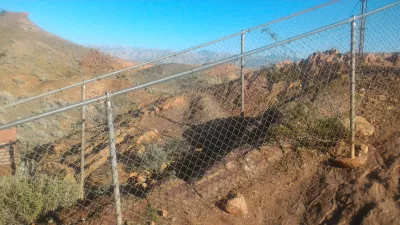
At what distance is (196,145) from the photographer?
16.9ft

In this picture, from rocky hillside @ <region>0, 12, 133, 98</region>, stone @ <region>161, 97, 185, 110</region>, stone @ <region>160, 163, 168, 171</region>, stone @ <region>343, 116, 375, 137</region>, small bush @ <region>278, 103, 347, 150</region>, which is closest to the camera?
small bush @ <region>278, 103, 347, 150</region>

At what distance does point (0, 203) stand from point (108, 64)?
63.1 ft

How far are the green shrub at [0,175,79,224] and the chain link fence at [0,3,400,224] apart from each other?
0.01m

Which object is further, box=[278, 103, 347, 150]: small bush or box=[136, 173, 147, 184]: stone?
box=[136, 173, 147, 184]: stone

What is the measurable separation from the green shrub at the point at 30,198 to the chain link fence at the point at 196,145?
0.04 ft

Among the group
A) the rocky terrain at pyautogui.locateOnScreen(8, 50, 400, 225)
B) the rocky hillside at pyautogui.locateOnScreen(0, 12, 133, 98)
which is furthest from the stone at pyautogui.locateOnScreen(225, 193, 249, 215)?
the rocky hillside at pyautogui.locateOnScreen(0, 12, 133, 98)

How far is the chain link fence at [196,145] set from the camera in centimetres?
354

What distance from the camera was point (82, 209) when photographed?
3666 millimetres

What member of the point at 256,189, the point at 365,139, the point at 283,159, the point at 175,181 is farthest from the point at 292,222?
the point at 365,139

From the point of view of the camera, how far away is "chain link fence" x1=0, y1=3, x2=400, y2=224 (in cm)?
354

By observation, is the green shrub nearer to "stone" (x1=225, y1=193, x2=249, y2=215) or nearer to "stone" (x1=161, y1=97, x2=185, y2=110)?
"stone" (x1=225, y1=193, x2=249, y2=215)

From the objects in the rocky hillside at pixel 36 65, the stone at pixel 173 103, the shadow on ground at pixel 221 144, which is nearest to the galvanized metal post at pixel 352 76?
the shadow on ground at pixel 221 144

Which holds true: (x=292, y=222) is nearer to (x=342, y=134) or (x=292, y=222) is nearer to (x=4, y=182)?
(x=342, y=134)

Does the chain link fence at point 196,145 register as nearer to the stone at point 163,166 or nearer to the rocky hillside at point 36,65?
the stone at point 163,166
